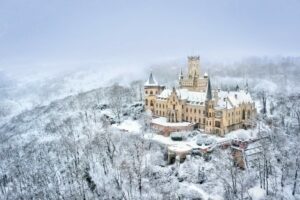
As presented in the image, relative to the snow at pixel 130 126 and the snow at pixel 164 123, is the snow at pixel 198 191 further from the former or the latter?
the snow at pixel 130 126

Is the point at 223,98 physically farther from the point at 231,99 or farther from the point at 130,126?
the point at 130,126

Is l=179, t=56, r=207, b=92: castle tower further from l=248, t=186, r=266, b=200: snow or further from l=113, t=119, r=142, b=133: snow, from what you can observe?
l=248, t=186, r=266, b=200: snow

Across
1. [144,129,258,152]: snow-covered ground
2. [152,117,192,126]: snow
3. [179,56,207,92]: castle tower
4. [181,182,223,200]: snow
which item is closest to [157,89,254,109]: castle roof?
[152,117,192,126]: snow

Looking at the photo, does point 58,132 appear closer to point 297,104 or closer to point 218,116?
point 218,116

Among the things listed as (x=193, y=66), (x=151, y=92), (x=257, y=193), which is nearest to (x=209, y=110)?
(x=193, y=66)

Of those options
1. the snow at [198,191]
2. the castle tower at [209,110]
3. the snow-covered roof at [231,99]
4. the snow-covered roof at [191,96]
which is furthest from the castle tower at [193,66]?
the snow at [198,191]
